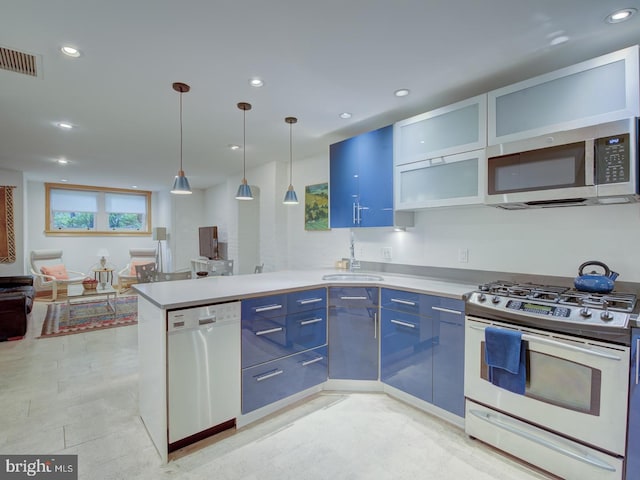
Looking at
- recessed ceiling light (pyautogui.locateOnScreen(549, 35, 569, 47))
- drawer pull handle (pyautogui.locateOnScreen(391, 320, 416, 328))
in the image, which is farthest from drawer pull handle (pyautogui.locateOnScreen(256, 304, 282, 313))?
recessed ceiling light (pyautogui.locateOnScreen(549, 35, 569, 47))

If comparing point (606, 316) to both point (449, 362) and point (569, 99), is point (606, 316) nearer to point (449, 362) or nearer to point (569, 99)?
point (449, 362)

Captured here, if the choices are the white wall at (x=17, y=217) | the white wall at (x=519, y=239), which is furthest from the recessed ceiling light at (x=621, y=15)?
the white wall at (x=17, y=217)

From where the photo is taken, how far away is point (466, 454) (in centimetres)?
189

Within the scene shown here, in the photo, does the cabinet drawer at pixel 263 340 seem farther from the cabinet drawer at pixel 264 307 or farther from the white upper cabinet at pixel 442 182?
the white upper cabinet at pixel 442 182

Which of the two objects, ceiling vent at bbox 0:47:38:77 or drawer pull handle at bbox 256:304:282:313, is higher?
ceiling vent at bbox 0:47:38:77

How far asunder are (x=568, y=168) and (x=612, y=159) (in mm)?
189

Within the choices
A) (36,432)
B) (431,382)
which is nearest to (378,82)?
(431,382)

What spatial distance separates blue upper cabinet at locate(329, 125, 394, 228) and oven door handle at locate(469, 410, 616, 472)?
1560 mm

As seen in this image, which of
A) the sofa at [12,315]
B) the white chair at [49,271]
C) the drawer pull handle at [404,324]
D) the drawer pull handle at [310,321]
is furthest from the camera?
the white chair at [49,271]

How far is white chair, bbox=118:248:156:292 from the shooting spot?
734 centimetres

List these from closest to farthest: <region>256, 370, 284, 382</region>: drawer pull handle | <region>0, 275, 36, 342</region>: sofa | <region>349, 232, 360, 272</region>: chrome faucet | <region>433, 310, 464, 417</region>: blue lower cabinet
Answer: <region>433, 310, 464, 417</region>: blue lower cabinet
<region>256, 370, 284, 382</region>: drawer pull handle
<region>349, 232, 360, 272</region>: chrome faucet
<region>0, 275, 36, 342</region>: sofa

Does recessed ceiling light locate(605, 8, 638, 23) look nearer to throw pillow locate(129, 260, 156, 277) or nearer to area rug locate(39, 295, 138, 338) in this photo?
area rug locate(39, 295, 138, 338)

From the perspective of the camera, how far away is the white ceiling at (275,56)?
4.99ft

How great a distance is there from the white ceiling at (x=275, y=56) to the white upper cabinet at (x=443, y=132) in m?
0.18
